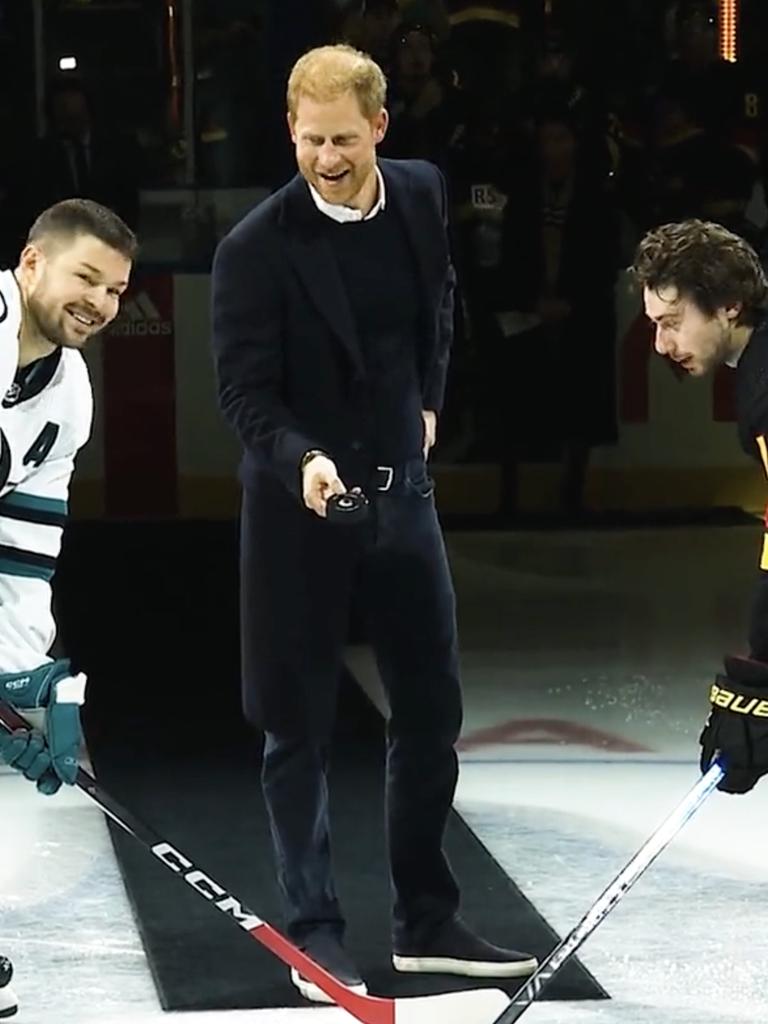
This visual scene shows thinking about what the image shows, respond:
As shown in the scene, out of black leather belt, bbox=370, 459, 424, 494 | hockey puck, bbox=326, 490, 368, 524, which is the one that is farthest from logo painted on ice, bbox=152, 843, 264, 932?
black leather belt, bbox=370, 459, 424, 494

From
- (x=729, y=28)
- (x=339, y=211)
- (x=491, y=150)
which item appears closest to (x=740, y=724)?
(x=339, y=211)

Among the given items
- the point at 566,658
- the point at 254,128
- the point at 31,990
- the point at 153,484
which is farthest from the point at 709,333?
the point at 254,128

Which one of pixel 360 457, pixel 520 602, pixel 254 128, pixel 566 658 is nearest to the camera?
pixel 360 457

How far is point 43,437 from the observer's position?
12.6 ft

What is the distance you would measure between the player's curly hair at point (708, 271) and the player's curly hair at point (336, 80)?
1.89 ft

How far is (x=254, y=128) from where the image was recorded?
1032 cm

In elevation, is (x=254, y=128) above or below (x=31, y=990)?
above

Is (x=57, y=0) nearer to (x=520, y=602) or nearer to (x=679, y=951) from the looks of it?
(x=520, y=602)

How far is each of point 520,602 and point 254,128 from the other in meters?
3.04

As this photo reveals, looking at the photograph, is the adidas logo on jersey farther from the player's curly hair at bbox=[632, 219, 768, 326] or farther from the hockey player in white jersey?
the player's curly hair at bbox=[632, 219, 768, 326]

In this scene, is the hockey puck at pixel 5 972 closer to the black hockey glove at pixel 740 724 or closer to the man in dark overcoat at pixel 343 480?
the man in dark overcoat at pixel 343 480

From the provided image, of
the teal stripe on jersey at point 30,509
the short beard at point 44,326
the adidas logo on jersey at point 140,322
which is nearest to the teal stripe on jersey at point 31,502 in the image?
the teal stripe on jersey at point 30,509

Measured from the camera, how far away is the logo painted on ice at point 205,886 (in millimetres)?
3896

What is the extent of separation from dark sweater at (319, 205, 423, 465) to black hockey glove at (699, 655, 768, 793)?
795 millimetres
